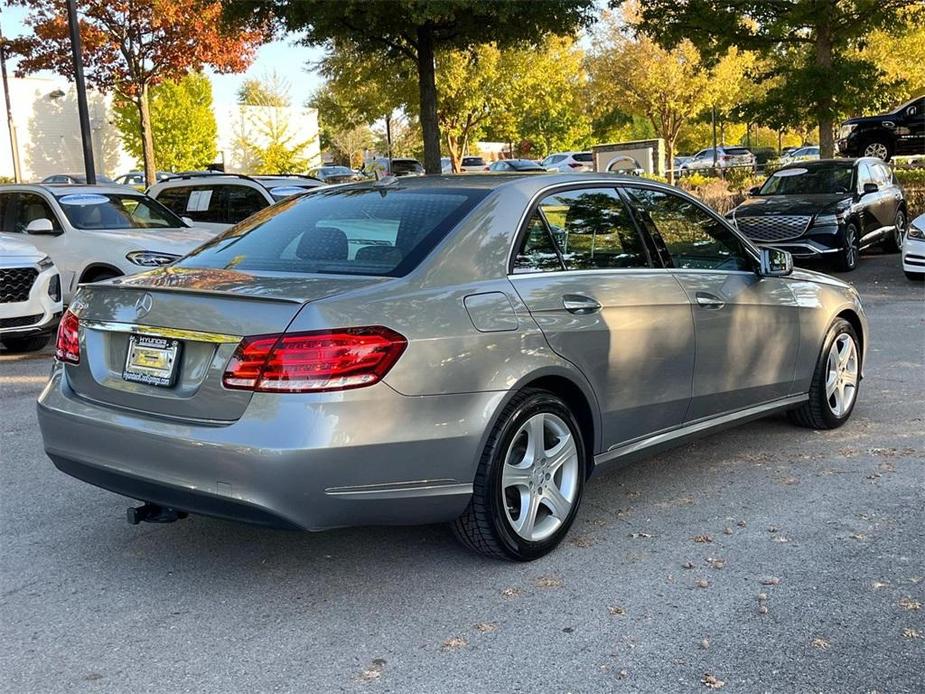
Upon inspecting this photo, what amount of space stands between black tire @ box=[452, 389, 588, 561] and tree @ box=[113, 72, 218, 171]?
38.1 meters

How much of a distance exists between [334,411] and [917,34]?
31.9 metres

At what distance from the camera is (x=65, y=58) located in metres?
25.1

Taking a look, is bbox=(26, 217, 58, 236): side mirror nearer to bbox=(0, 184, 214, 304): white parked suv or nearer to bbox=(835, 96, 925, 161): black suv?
bbox=(0, 184, 214, 304): white parked suv

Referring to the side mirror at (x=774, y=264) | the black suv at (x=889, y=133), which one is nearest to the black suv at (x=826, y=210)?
the black suv at (x=889, y=133)

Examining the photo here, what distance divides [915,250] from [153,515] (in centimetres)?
1174

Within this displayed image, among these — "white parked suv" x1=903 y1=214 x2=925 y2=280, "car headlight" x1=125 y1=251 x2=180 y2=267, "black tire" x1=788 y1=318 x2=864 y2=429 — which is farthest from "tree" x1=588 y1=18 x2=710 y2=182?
"black tire" x1=788 y1=318 x2=864 y2=429

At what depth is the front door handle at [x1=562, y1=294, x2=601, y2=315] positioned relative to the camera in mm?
4191

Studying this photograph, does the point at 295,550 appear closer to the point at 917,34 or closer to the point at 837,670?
the point at 837,670

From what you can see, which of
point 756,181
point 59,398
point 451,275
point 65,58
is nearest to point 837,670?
point 451,275

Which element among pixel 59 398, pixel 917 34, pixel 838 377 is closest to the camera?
pixel 59 398

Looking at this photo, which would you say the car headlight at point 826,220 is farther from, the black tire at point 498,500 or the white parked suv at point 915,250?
the black tire at point 498,500

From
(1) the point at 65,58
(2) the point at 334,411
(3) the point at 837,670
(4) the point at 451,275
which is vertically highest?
(1) the point at 65,58

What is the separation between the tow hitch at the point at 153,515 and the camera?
3.88 meters

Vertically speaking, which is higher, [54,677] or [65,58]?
[65,58]
